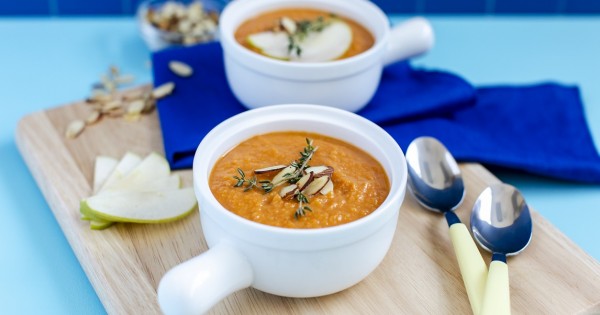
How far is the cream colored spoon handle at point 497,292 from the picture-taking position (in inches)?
63.1

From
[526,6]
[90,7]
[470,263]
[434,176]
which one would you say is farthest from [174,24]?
[470,263]

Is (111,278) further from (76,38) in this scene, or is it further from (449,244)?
(76,38)

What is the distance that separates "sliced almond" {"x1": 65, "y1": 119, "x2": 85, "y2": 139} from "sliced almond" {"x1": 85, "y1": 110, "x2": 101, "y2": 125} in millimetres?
17

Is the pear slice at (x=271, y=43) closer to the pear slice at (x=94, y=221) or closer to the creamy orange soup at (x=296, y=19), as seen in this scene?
the creamy orange soup at (x=296, y=19)

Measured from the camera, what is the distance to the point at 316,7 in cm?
262

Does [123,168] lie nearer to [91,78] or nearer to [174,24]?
[91,78]

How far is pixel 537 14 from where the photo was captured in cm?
346

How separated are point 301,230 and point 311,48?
2.92ft

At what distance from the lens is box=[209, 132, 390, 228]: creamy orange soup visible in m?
1.65

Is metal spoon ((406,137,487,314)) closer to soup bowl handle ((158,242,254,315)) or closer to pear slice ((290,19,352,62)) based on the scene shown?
pear slice ((290,19,352,62))

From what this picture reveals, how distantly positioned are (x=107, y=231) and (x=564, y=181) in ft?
4.28

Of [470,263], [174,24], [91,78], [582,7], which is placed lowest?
[582,7]

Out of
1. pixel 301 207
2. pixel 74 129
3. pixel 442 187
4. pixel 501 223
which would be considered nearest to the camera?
pixel 301 207

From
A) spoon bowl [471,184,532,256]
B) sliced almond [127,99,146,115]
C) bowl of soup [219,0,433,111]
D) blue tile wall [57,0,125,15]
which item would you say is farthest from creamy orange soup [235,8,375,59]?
blue tile wall [57,0,125,15]
